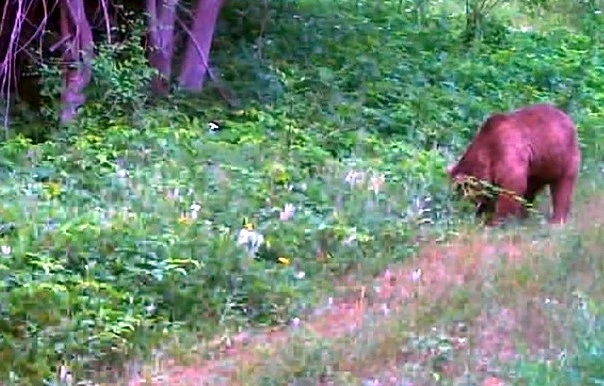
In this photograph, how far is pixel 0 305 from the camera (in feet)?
24.6

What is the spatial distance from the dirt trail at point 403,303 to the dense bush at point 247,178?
12.1 inches

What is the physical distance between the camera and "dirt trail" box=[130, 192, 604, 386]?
23.4 ft

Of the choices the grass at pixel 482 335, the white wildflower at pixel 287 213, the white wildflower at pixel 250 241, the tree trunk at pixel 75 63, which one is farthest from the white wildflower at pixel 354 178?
the tree trunk at pixel 75 63

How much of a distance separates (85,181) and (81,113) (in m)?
2.74

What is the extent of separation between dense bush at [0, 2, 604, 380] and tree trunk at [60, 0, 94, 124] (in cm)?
23

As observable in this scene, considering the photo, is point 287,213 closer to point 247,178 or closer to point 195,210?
point 195,210

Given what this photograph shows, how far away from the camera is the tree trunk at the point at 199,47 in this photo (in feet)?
50.7

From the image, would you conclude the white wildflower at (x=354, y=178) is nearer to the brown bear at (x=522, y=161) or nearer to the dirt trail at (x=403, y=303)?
the brown bear at (x=522, y=161)

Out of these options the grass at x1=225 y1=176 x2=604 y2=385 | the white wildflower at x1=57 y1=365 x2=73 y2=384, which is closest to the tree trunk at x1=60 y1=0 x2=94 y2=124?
the grass at x1=225 y1=176 x2=604 y2=385

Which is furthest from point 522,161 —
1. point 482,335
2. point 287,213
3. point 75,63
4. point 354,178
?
point 75,63

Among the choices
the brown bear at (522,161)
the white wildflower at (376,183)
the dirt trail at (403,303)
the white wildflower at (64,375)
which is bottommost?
the white wildflower at (64,375)

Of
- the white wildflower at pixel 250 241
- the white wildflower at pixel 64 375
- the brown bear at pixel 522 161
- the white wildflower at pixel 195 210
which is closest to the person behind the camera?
the white wildflower at pixel 64 375

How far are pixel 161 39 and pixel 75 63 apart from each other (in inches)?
65.4

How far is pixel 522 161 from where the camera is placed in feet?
36.6
